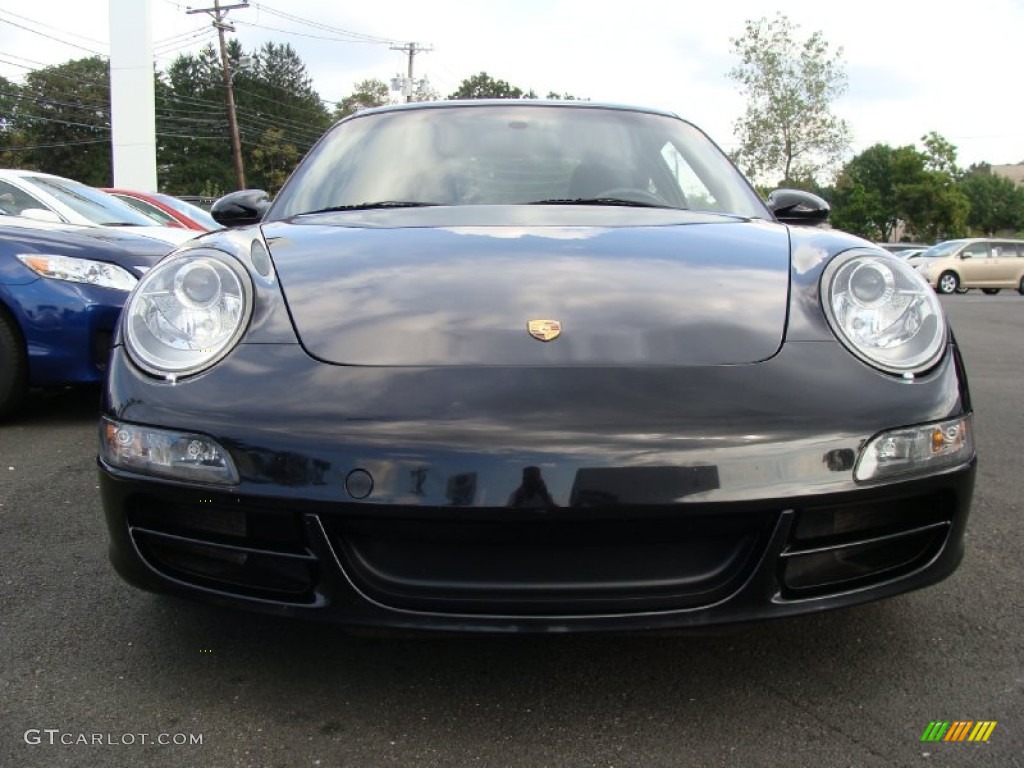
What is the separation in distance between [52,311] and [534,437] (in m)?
3.37

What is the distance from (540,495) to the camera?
4.71 feet

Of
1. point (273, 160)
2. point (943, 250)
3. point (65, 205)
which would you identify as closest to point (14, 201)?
point (65, 205)

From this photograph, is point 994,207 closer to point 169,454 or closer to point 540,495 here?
point 540,495

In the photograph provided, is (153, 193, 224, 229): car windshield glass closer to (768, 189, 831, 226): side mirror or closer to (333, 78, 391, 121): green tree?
(768, 189, 831, 226): side mirror

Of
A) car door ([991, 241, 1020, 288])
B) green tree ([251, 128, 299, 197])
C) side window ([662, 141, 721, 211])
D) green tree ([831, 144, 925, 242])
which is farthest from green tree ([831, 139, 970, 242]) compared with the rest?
side window ([662, 141, 721, 211])

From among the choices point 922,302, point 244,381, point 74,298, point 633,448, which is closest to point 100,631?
point 244,381

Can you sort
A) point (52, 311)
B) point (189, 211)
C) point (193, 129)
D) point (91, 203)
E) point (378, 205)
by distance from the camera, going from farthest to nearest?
point (193, 129) → point (189, 211) → point (91, 203) → point (52, 311) → point (378, 205)

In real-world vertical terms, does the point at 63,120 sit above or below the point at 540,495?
above

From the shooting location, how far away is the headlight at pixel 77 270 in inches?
160

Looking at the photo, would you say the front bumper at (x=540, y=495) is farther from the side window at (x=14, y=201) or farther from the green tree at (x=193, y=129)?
the green tree at (x=193, y=129)

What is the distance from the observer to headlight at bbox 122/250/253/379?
1.68 m

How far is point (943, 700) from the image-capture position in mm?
1703

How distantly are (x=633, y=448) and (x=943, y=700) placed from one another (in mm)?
850

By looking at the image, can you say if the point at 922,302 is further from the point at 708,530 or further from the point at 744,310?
the point at 708,530
